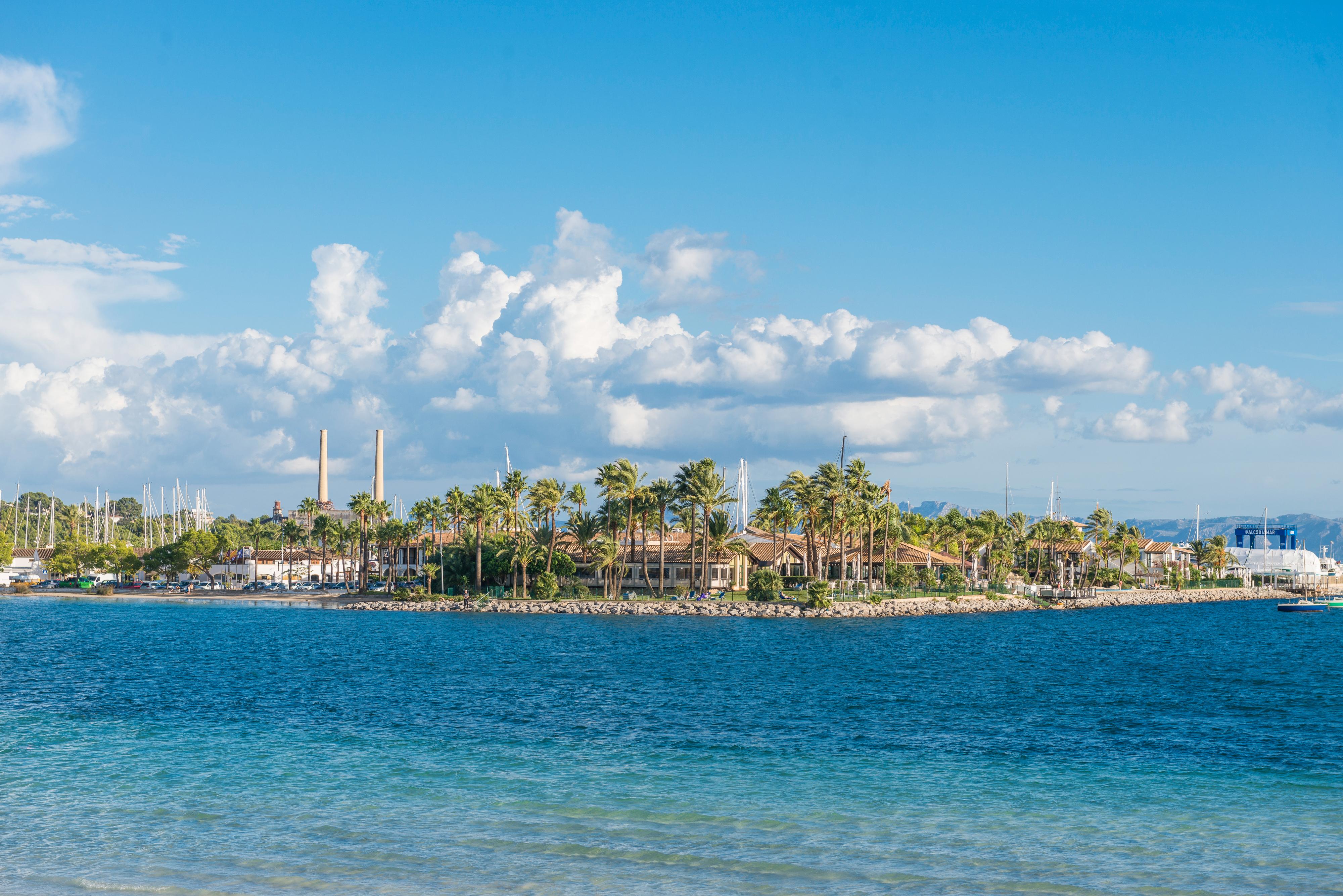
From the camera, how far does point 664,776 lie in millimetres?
28500

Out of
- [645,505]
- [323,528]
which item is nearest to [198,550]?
[323,528]

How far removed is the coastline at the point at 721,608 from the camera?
4208 inches

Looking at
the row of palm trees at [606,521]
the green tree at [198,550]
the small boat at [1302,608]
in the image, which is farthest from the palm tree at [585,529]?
the small boat at [1302,608]

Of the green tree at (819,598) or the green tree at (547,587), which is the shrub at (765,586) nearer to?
the green tree at (819,598)

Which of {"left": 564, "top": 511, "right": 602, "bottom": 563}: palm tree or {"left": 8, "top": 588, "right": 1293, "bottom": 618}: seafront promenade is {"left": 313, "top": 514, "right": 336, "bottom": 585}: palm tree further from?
{"left": 564, "top": 511, "right": 602, "bottom": 563}: palm tree

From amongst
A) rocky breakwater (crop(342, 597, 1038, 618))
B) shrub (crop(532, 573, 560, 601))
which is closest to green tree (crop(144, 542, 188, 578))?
rocky breakwater (crop(342, 597, 1038, 618))

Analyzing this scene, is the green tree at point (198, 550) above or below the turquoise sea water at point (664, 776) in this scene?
above

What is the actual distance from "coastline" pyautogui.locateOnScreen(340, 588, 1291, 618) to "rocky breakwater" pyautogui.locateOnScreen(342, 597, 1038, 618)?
68mm

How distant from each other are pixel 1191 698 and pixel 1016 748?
18830 millimetres

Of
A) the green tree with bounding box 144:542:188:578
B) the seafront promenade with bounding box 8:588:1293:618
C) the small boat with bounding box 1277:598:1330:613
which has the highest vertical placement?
the green tree with bounding box 144:542:188:578

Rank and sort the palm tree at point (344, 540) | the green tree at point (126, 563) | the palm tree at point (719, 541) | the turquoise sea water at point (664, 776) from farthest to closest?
the green tree at point (126, 563), the palm tree at point (344, 540), the palm tree at point (719, 541), the turquoise sea water at point (664, 776)

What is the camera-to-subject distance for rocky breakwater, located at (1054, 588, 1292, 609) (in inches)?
5846

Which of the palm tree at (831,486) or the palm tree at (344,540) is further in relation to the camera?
the palm tree at (344,540)

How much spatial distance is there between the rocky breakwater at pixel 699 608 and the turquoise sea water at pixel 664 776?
138 feet
